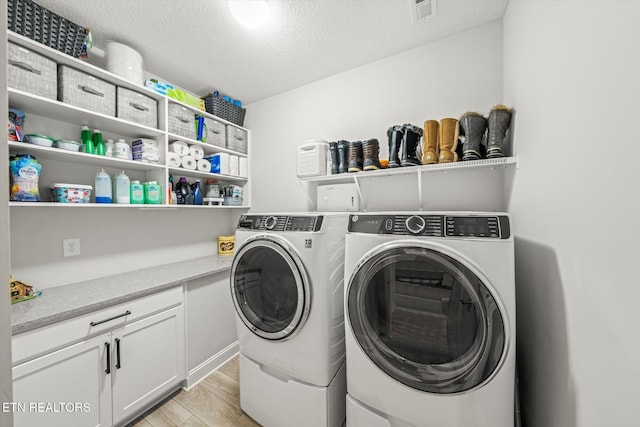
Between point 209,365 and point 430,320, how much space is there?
1.89 meters

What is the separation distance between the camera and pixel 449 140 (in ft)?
4.92

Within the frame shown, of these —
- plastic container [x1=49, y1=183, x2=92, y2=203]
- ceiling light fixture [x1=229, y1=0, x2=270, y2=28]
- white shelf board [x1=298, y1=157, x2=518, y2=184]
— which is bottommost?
plastic container [x1=49, y1=183, x2=92, y2=203]

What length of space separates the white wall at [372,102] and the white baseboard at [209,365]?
4.63 ft

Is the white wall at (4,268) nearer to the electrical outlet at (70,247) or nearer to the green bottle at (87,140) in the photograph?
the green bottle at (87,140)

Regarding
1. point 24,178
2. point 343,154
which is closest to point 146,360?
point 24,178

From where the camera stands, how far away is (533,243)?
1005mm

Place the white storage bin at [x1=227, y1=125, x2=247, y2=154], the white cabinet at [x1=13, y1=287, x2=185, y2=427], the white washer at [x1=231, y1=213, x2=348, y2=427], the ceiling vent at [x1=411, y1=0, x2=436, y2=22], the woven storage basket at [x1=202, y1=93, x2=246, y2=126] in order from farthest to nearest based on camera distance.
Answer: the white storage bin at [x1=227, y1=125, x2=247, y2=154] < the woven storage basket at [x1=202, y1=93, x2=246, y2=126] < the ceiling vent at [x1=411, y1=0, x2=436, y2=22] < the white washer at [x1=231, y1=213, x2=348, y2=427] < the white cabinet at [x1=13, y1=287, x2=185, y2=427]

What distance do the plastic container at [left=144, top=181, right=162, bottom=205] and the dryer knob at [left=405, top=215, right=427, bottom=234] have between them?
188cm

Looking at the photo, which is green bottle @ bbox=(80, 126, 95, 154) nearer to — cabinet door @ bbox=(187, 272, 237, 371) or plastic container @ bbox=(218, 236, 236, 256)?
cabinet door @ bbox=(187, 272, 237, 371)

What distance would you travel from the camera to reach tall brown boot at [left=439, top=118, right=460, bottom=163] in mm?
1486

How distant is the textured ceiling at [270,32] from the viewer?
4.81ft

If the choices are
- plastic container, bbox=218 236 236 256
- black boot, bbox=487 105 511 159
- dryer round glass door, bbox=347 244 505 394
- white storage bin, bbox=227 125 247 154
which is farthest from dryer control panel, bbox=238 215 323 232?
white storage bin, bbox=227 125 247 154

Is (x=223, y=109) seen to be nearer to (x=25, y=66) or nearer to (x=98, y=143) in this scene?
(x=98, y=143)

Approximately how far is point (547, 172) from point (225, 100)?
8.53 feet
